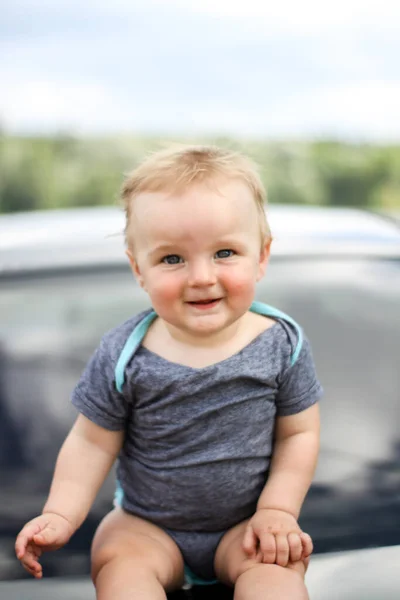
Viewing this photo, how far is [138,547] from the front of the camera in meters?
1.53

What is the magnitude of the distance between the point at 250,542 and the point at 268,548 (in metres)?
0.05

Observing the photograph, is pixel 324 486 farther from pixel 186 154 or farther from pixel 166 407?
pixel 186 154

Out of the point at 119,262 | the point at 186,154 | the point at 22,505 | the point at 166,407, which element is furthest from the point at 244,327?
the point at 119,262

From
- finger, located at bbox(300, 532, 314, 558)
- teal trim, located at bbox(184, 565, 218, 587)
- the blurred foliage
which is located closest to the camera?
finger, located at bbox(300, 532, 314, 558)

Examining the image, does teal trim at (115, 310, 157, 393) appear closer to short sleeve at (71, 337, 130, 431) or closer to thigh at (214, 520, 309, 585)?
short sleeve at (71, 337, 130, 431)

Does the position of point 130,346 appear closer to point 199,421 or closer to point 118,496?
point 199,421

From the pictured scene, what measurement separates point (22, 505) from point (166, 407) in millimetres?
420

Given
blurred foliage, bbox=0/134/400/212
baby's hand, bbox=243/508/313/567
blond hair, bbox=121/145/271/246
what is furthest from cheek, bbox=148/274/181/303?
blurred foliage, bbox=0/134/400/212

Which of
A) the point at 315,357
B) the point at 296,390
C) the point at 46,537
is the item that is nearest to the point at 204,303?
the point at 296,390

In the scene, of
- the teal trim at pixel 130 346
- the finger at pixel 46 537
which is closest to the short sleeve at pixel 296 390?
the teal trim at pixel 130 346

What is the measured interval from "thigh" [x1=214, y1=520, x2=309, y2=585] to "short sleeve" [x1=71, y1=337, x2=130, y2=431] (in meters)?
0.31

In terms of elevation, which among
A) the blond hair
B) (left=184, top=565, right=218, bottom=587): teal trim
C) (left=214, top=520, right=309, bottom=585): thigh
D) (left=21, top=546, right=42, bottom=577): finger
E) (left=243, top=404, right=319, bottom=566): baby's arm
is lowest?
(left=184, top=565, right=218, bottom=587): teal trim

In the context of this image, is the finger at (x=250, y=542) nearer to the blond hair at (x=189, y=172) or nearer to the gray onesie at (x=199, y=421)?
the gray onesie at (x=199, y=421)

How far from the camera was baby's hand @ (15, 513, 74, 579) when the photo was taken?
144 centimetres
